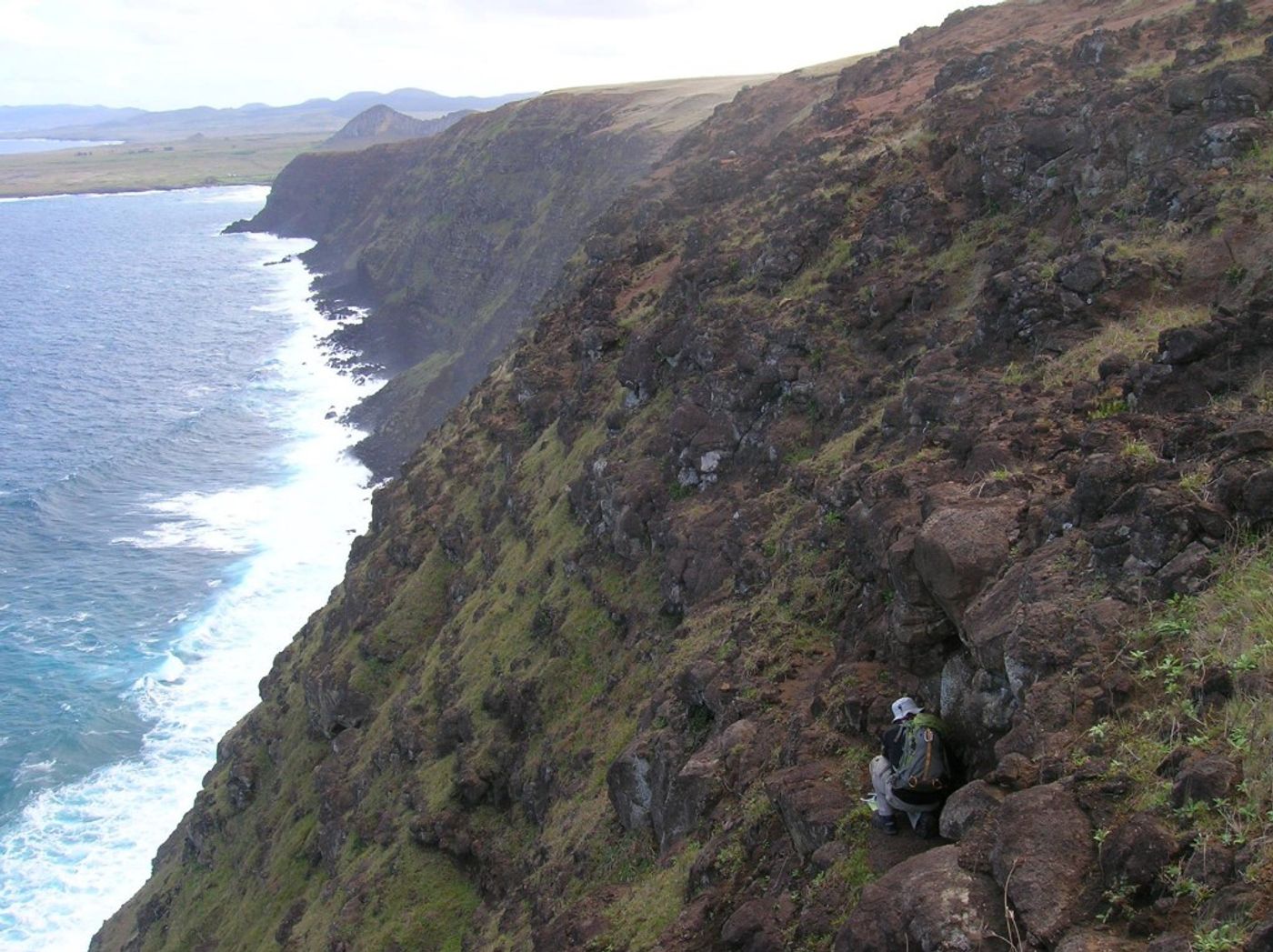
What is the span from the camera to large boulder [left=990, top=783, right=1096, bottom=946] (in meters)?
9.34

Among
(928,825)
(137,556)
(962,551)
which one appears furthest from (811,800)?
(137,556)

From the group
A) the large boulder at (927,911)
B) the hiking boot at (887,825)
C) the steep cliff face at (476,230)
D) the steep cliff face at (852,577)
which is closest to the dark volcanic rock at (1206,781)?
the steep cliff face at (852,577)

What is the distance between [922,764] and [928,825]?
2.59ft

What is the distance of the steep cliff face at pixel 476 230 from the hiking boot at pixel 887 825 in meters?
76.2

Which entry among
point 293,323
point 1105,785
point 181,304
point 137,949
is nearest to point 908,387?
point 1105,785

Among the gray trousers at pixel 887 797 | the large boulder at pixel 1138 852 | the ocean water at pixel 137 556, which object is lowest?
the ocean water at pixel 137 556

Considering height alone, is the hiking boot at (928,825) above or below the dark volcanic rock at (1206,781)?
below

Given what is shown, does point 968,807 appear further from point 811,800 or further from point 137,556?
point 137,556

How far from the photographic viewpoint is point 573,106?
128125mm

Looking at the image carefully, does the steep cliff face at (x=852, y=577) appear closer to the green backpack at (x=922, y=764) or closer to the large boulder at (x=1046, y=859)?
the large boulder at (x=1046, y=859)

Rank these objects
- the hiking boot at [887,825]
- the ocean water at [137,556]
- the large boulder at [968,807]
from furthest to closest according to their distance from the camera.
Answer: the ocean water at [137,556]
the hiking boot at [887,825]
the large boulder at [968,807]

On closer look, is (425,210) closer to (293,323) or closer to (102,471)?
(293,323)

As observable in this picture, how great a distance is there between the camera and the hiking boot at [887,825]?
12.5m

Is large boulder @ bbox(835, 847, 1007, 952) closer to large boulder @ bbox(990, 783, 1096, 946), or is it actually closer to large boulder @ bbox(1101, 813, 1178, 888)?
large boulder @ bbox(990, 783, 1096, 946)
